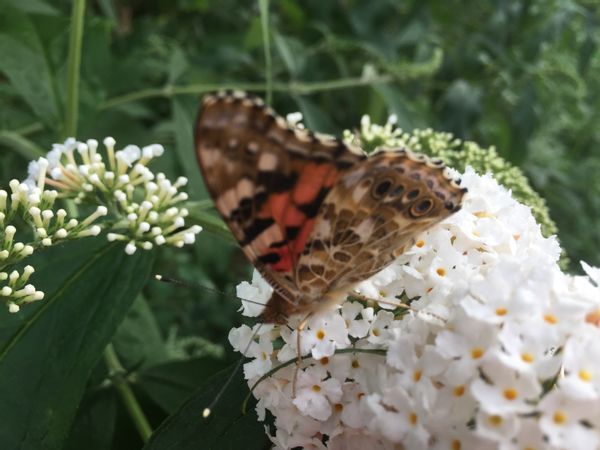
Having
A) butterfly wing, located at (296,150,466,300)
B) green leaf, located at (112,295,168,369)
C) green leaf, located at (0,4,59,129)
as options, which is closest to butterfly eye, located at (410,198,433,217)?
butterfly wing, located at (296,150,466,300)

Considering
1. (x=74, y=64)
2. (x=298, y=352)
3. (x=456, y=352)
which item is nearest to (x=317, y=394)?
(x=298, y=352)

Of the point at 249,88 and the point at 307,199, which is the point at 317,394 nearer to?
the point at 307,199

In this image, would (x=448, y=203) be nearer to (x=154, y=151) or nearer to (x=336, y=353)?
(x=336, y=353)

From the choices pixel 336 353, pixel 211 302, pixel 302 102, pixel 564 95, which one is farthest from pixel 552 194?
pixel 336 353

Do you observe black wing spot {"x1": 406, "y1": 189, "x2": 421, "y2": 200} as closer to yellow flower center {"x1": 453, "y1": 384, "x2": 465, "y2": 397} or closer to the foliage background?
yellow flower center {"x1": 453, "y1": 384, "x2": 465, "y2": 397}

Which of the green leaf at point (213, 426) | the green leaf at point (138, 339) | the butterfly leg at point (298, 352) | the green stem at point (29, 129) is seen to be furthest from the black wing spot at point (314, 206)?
the green stem at point (29, 129)

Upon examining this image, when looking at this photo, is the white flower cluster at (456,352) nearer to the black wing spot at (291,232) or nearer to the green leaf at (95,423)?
the black wing spot at (291,232)

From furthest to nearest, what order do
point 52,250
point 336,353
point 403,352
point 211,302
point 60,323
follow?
point 211,302 < point 52,250 < point 60,323 < point 336,353 < point 403,352
